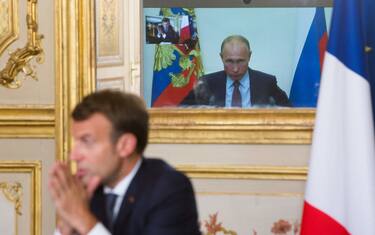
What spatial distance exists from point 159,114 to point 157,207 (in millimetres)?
2144

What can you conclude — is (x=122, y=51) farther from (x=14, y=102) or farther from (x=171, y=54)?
(x=14, y=102)

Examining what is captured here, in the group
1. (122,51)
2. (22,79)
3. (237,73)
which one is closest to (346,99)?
(237,73)

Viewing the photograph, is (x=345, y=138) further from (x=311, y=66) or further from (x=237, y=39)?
(x=237, y=39)

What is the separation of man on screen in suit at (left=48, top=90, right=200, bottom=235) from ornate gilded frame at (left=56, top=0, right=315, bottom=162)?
2.06 meters

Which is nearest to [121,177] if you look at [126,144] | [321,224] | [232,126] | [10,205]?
[126,144]

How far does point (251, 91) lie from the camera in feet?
14.4

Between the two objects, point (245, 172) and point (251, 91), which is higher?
point (251, 91)

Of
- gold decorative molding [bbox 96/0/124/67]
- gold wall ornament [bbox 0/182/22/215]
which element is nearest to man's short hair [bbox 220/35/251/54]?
gold decorative molding [bbox 96/0/124/67]

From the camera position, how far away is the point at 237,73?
4.40 metres

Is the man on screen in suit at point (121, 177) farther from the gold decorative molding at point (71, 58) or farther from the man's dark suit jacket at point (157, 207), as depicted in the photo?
the gold decorative molding at point (71, 58)

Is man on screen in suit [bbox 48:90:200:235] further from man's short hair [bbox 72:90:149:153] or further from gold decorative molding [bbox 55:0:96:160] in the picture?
gold decorative molding [bbox 55:0:96:160]

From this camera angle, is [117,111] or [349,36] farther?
[349,36]

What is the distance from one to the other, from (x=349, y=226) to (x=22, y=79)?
1619 millimetres

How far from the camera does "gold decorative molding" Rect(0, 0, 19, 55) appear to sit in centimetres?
446
